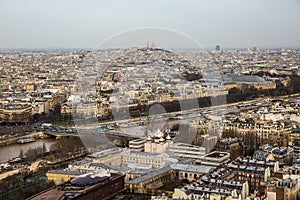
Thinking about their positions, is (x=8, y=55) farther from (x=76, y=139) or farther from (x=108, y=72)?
(x=76, y=139)

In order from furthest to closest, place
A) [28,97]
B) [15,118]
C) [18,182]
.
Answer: [28,97] < [15,118] < [18,182]

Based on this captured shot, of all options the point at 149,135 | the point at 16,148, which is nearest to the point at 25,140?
the point at 16,148

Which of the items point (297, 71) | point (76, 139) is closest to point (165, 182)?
point (76, 139)

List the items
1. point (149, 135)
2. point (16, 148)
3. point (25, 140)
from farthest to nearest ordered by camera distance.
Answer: point (25, 140), point (16, 148), point (149, 135)

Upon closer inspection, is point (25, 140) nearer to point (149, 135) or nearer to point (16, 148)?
point (16, 148)

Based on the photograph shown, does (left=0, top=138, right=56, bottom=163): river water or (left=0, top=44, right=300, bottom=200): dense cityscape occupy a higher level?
(left=0, top=44, right=300, bottom=200): dense cityscape
